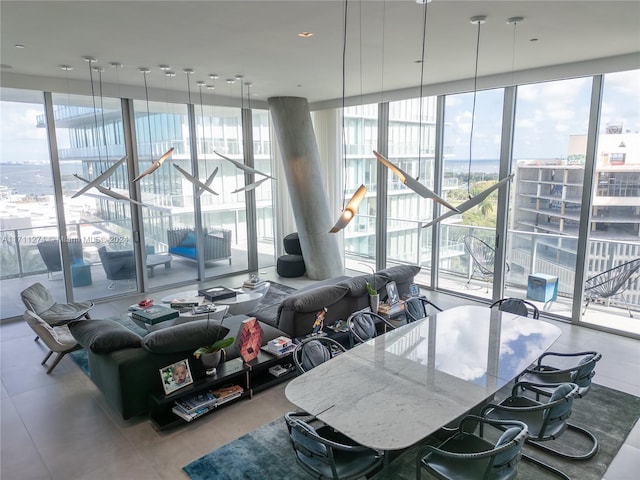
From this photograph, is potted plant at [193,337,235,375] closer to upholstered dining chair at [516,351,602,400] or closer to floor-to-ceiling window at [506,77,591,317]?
upholstered dining chair at [516,351,602,400]

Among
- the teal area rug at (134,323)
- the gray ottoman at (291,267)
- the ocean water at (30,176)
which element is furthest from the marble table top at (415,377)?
the ocean water at (30,176)

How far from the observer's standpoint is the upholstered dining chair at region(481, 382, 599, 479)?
2.85 metres

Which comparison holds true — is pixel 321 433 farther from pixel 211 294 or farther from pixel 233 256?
pixel 233 256

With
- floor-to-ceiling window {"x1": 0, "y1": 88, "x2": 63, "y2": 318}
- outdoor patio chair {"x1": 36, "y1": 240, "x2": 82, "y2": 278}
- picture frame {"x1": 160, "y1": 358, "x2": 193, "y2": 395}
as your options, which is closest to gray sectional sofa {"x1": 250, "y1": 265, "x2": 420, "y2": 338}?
picture frame {"x1": 160, "y1": 358, "x2": 193, "y2": 395}

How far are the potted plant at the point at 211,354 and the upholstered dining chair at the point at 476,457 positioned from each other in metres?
1.96

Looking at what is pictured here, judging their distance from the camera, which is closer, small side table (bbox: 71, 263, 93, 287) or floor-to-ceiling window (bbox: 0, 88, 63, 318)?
floor-to-ceiling window (bbox: 0, 88, 63, 318)

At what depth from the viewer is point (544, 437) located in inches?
114

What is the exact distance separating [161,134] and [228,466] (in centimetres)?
608

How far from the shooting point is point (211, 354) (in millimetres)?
3893

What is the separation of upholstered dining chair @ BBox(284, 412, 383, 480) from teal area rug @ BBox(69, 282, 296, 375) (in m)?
3.00

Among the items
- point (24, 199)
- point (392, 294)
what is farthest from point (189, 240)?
point (392, 294)

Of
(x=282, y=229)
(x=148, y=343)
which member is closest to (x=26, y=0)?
(x=148, y=343)

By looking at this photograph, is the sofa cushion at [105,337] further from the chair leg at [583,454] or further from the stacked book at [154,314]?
the chair leg at [583,454]

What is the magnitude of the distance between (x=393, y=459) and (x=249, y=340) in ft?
5.45
